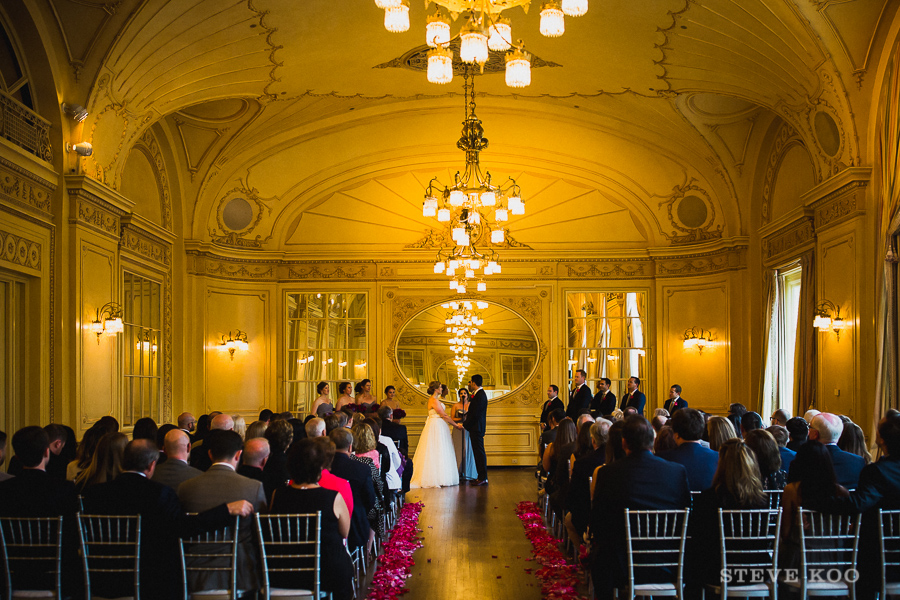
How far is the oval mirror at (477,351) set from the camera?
13.5 metres

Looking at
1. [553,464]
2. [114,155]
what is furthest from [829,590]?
[114,155]

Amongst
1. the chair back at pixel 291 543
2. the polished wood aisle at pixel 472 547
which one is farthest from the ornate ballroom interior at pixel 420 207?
the chair back at pixel 291 543

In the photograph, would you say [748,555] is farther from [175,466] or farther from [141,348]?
[141,348]

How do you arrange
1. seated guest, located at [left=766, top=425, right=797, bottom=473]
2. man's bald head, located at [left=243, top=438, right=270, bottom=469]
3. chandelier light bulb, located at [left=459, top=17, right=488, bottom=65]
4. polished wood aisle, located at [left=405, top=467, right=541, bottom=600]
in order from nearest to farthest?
man's bald head, located at [left=243, top=438, right=270, bottom=469]
chandelier light bulb, located at [left=459, top=17, right=488, bottom=65]
seated guest, located at [left=766, top=425, right=797, bottom=473]
polished wood aisle, located at [left=405, top=467, right=541, bottom=600]

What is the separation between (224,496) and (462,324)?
386 inches

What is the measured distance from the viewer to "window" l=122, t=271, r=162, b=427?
34.5 ft

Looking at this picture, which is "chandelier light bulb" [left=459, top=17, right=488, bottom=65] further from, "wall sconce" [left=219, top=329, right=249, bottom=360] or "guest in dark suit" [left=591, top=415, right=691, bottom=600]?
"wall sconce" [left=219, top=329, right=249, bottom=360]

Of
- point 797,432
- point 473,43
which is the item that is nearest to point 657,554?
point 797,432

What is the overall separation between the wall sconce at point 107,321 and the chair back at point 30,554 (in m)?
5.12

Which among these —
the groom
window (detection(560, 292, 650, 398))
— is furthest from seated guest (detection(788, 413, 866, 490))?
window (detection(560, 292, 650, 398))

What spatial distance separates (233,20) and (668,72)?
5152 mm

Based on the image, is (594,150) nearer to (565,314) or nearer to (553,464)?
(565,314)

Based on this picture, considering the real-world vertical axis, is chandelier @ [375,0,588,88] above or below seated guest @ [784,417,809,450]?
above

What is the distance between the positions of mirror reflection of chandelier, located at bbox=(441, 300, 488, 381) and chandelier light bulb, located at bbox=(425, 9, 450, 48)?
28.6 ft
